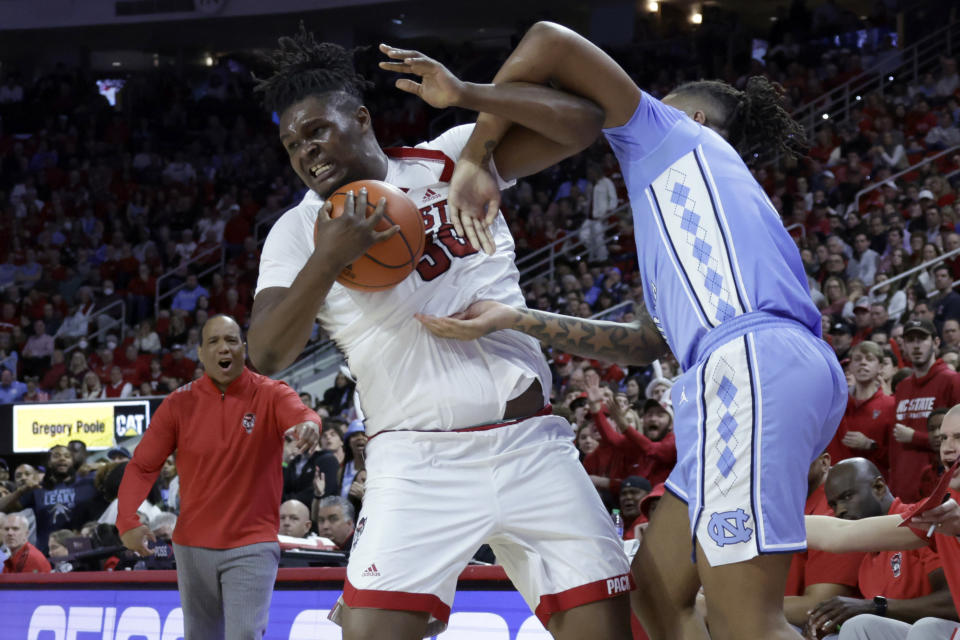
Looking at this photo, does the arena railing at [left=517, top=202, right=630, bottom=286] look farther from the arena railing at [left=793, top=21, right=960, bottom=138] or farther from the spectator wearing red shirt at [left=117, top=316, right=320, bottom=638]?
the spectator wearing red shirt at [left=117, top=316, right=320, bottom=638]

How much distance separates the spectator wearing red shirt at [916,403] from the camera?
22.8 feet

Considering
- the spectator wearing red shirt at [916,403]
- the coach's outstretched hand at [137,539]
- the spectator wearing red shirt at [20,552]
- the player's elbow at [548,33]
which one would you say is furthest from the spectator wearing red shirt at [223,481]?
the spectator wearing red shirt at [916,403]

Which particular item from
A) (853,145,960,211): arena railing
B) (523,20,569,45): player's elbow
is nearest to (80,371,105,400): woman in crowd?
(853,145,960,211): arena railing

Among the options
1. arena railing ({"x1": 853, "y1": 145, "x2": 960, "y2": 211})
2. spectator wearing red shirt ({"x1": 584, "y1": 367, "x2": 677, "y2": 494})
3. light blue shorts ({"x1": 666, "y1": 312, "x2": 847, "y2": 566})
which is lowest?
spectator wearing red shirt ({"x1": 584, "y1": 367, "x2": 677, "y2": 494})

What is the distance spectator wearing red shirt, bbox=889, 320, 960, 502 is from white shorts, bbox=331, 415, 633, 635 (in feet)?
14.3

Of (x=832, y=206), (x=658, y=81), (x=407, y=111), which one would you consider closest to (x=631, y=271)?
(x=832, y=206)

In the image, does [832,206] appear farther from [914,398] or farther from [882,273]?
[914,398]

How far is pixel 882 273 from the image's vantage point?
11281mm

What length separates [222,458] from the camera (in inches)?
221

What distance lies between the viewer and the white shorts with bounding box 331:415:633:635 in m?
3.01

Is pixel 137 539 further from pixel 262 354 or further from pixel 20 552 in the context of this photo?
pixel 20 552

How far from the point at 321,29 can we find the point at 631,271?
438 inches

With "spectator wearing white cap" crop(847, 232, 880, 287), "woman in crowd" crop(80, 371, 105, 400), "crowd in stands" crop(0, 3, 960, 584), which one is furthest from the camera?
"woman in crowd" crop(80, 371, 105, 400)

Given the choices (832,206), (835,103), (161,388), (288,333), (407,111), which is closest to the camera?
(288,333)
